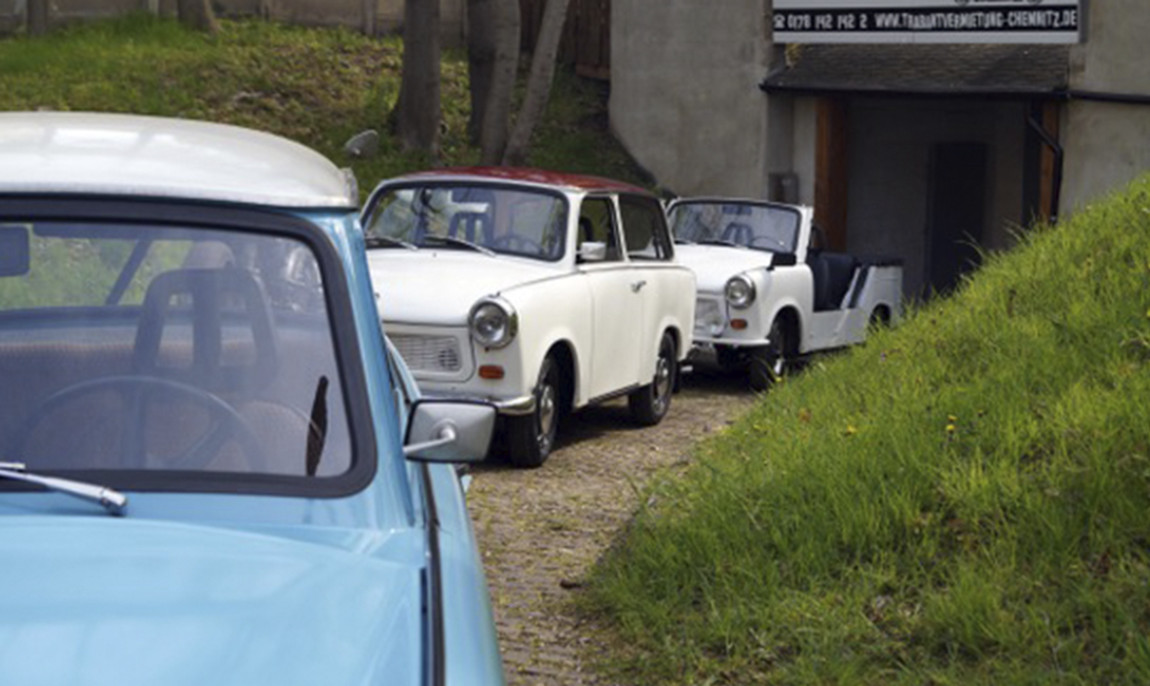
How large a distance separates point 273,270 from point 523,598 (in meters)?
3.63

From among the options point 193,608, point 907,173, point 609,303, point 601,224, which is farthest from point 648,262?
point 907,173

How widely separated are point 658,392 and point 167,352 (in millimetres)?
9212

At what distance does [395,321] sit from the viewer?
33.9ft

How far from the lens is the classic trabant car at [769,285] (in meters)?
15.1

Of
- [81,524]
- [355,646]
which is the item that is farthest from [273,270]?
[355,646]

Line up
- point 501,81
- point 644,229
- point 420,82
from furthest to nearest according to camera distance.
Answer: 1. point 420,82
2. point 501,81
3. point 644,229

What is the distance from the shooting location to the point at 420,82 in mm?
23531

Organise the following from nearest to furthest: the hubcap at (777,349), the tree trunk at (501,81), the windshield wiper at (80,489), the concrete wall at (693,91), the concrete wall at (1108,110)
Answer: the windshield wiper at (80,489)
the hubcap at (777,349)
the concrete wall at (1108,110)
the tree trunk at (501,81)
the concrete wall at (693,91)

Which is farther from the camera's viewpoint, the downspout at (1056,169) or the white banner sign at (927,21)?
the downspout at (1056,169)

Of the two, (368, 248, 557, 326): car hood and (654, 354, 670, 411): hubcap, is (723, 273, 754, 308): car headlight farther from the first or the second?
(368, 248, 557, 326): car hood

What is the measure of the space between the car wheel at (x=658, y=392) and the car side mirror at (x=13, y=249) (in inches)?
349

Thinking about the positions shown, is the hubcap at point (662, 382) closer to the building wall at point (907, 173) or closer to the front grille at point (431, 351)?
the front grille at point (431, 351)

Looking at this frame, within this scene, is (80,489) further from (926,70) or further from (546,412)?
(926,70)

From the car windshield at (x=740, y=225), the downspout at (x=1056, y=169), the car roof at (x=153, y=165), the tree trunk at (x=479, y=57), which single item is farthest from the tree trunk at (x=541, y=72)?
the car roof at (x=153, y=165)
